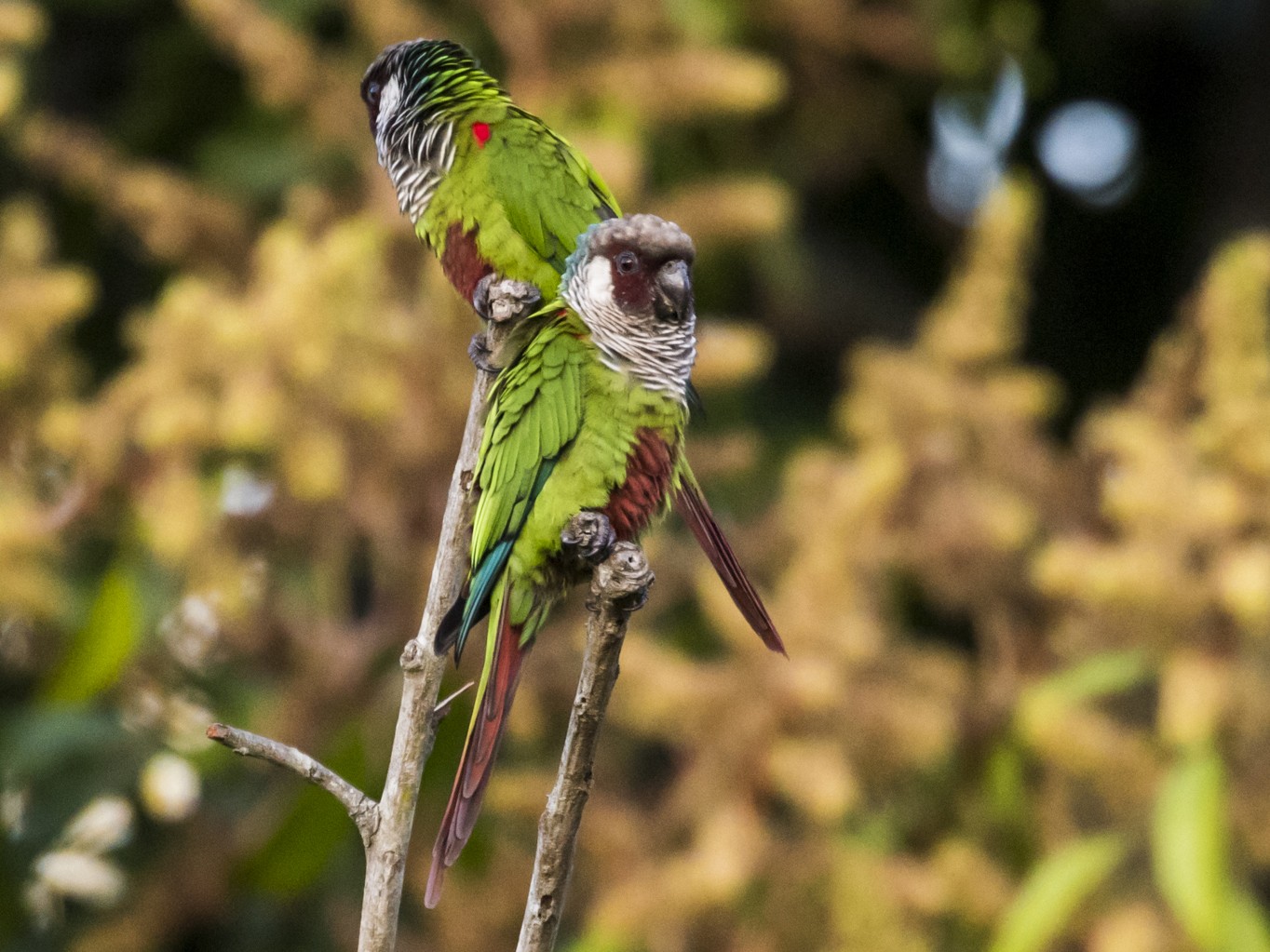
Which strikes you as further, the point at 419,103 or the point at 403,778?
the point at 419,103

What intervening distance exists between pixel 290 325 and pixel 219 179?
1.47 metres

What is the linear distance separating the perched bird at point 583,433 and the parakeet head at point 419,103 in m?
0.36

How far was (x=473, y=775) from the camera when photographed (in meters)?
1.10

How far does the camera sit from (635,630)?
12.6 ft

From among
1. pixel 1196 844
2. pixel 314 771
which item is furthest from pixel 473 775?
pixel 1196 844

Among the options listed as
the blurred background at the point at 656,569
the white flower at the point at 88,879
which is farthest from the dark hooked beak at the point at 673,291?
the white flower at the point at 88,879

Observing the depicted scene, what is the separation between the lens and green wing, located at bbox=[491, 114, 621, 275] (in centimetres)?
169

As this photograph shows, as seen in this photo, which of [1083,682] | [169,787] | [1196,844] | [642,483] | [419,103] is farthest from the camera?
[169,787]

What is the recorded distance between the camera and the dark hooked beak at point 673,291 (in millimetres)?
1228

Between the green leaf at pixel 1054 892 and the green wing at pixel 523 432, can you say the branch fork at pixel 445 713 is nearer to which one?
the green wing at pixel 523 432

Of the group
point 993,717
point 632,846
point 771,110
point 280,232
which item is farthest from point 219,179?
point 993,717

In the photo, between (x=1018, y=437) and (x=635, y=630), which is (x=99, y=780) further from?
(x=1018, y=437)

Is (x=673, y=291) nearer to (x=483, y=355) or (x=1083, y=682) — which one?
(x=483, y=355)

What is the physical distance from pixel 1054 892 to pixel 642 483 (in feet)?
6.75
